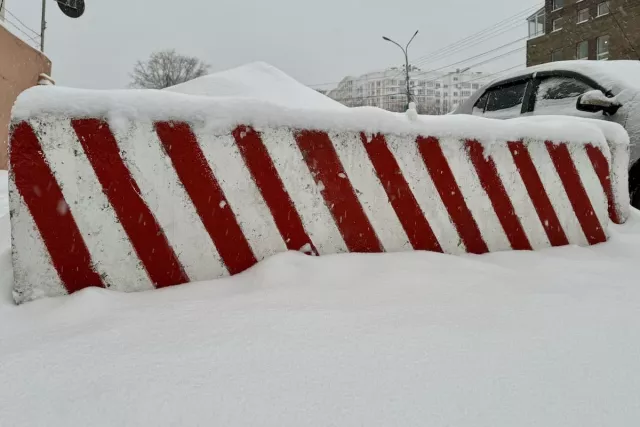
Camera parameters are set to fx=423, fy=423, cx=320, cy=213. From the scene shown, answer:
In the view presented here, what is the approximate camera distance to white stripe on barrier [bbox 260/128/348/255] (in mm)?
1559

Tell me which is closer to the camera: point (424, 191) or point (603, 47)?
point (424, 191)

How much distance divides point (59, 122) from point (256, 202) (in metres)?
0.67

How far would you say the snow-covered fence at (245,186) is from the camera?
132 centimetres

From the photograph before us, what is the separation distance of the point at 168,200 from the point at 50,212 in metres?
0.35

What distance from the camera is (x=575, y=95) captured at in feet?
11.7

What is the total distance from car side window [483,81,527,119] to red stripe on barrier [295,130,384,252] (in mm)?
3022

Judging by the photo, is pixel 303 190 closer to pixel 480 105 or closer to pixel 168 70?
pixel 480 105

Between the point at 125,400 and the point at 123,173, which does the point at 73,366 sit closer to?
the point at 125,400

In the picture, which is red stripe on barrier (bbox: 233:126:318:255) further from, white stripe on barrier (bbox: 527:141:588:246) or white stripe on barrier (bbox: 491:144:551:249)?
white stripe on barrier (bbox: 527:141:588:246)

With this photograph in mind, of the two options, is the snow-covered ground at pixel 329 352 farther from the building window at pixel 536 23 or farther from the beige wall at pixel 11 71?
the building window at pixel 536 23

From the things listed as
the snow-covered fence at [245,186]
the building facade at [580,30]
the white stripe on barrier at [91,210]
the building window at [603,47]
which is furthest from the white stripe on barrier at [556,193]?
the building window at [603,47]

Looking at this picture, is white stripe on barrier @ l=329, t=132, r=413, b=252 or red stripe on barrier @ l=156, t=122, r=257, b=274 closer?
red stripe on barrier @ l=156, t=122, r=257, b=274

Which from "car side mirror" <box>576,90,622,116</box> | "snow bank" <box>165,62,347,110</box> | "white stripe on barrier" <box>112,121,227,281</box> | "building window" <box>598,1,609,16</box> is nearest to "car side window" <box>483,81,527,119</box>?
"car side mirror" <box>576,90,622,116</box>

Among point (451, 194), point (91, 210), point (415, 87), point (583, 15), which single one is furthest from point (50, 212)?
point (415, 87)
